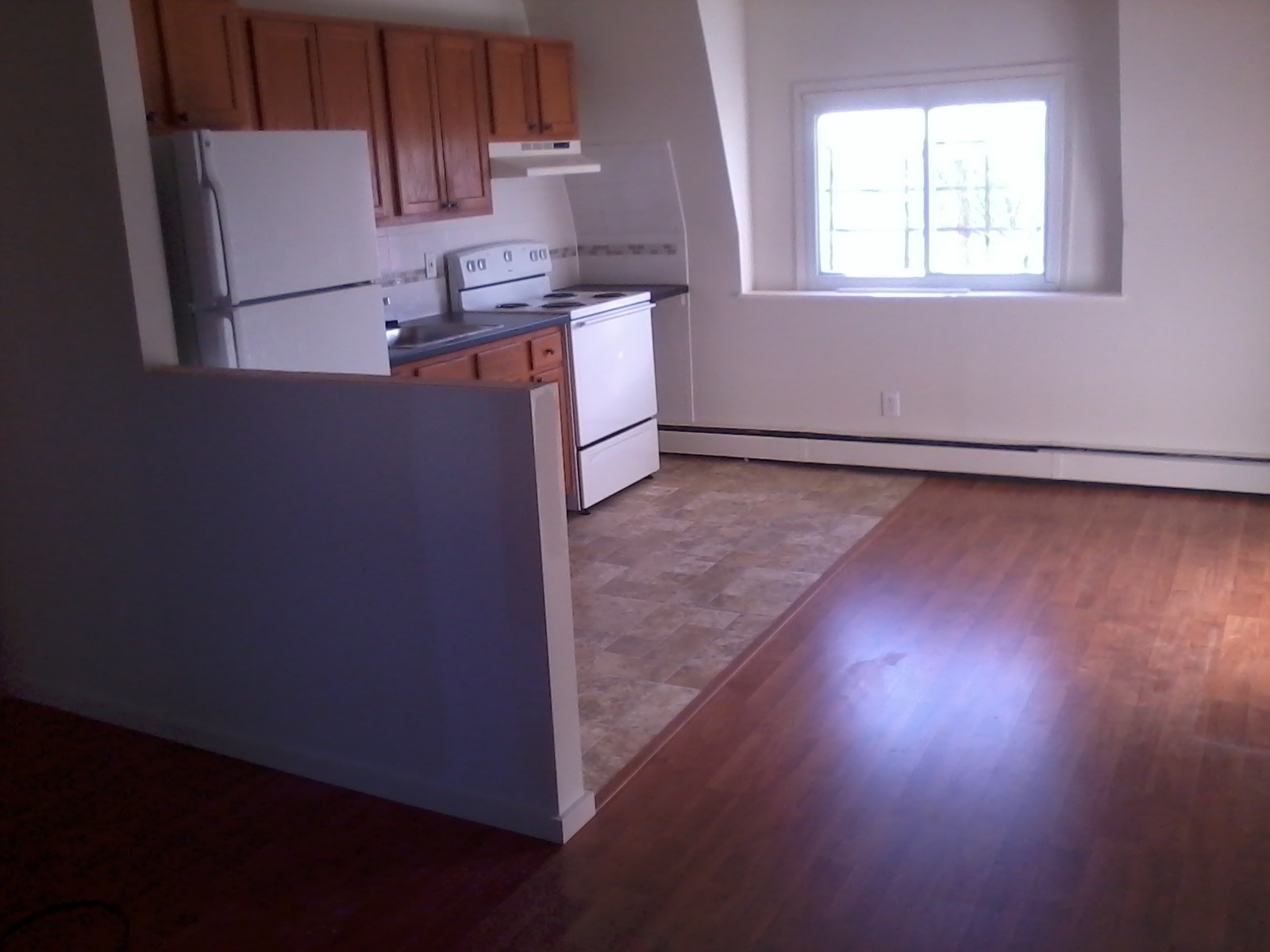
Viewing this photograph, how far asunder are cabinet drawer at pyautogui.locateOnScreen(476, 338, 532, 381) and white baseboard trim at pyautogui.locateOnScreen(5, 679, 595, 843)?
6.19ft

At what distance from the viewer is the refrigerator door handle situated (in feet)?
10.8

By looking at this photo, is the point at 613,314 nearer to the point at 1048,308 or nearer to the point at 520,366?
the point at 520,366

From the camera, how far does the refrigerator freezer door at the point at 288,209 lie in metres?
3.35

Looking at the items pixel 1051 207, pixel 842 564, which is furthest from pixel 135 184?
pixel 1051 207

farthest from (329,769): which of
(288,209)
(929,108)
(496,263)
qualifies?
(929,108)

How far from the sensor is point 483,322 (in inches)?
206

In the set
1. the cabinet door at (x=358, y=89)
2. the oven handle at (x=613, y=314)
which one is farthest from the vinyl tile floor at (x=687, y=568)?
the cabinet door at (x=358, y=89)

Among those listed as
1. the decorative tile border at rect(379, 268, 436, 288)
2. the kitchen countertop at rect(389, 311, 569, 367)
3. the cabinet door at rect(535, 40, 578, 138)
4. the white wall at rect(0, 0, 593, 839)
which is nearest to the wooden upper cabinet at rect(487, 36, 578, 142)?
the cabinet door at rect(535, 40, 578, 138)

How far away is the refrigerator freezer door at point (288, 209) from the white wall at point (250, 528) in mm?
221

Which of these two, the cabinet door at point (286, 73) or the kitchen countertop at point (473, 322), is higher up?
the cabinet door at point (286, 73)

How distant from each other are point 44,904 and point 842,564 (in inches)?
119

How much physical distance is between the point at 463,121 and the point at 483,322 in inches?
33.4

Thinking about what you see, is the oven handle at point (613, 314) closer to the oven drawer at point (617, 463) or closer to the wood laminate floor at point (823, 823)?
the oven drawer at point (617, 463)

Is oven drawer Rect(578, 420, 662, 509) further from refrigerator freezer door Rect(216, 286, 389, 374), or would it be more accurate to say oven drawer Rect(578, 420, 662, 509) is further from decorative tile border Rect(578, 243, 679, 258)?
refrigerator freezer door Rect(216, 286, 389, 374)
